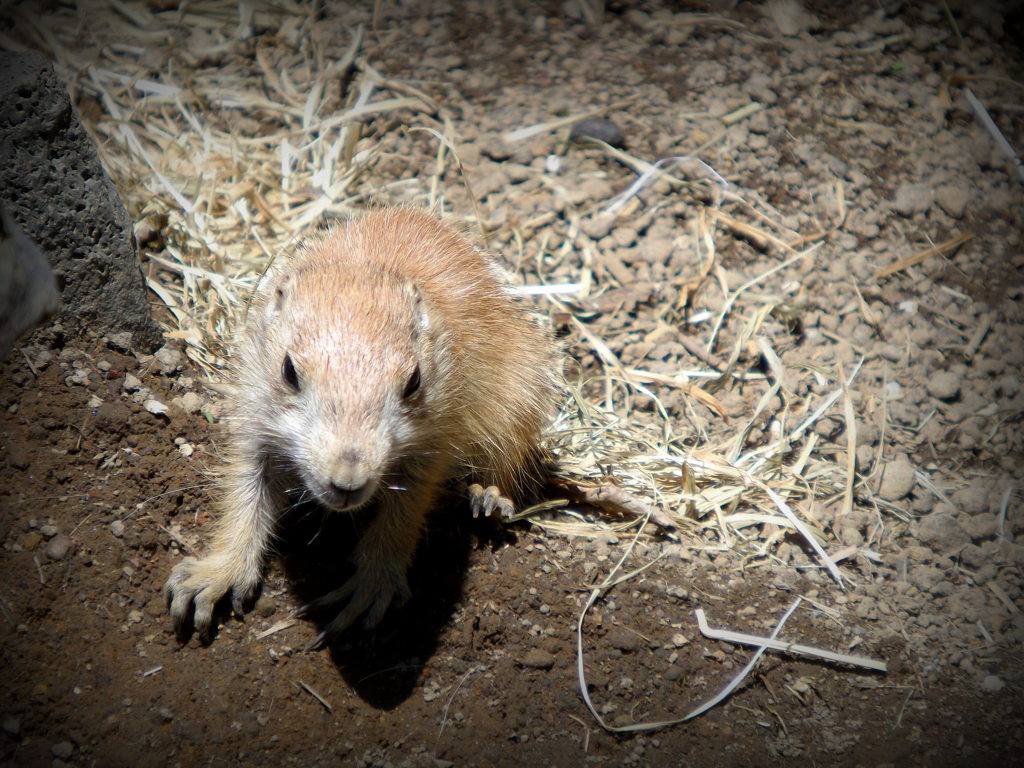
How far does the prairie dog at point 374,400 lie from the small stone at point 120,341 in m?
0.56

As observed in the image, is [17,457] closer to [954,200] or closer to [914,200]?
[914,200]

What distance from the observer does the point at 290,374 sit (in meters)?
2.82

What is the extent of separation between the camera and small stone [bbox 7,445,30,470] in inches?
121

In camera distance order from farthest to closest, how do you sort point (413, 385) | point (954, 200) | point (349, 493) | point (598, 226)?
point (598, 226) < point (954, 200) < point (413, 385) < point (349, 493)

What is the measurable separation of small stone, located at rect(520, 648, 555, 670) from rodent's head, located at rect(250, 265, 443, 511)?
2.92 ft

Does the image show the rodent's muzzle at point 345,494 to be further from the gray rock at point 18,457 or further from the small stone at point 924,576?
the small stone at point 924,576

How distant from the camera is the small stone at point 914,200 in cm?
488

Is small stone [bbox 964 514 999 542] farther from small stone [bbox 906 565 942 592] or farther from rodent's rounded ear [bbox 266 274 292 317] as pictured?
rodent's rounded ear [bbox 266 274 292 317]

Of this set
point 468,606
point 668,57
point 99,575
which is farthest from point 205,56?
point 468,606

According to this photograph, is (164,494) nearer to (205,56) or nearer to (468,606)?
(468,606)

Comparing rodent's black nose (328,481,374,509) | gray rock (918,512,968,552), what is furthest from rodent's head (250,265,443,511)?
gray rock (918,512,968,552)

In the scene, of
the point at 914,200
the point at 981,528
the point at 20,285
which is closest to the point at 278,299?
the point at 20,285

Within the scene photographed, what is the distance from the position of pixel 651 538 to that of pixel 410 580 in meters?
1.11

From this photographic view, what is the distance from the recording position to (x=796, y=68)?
5.31m
